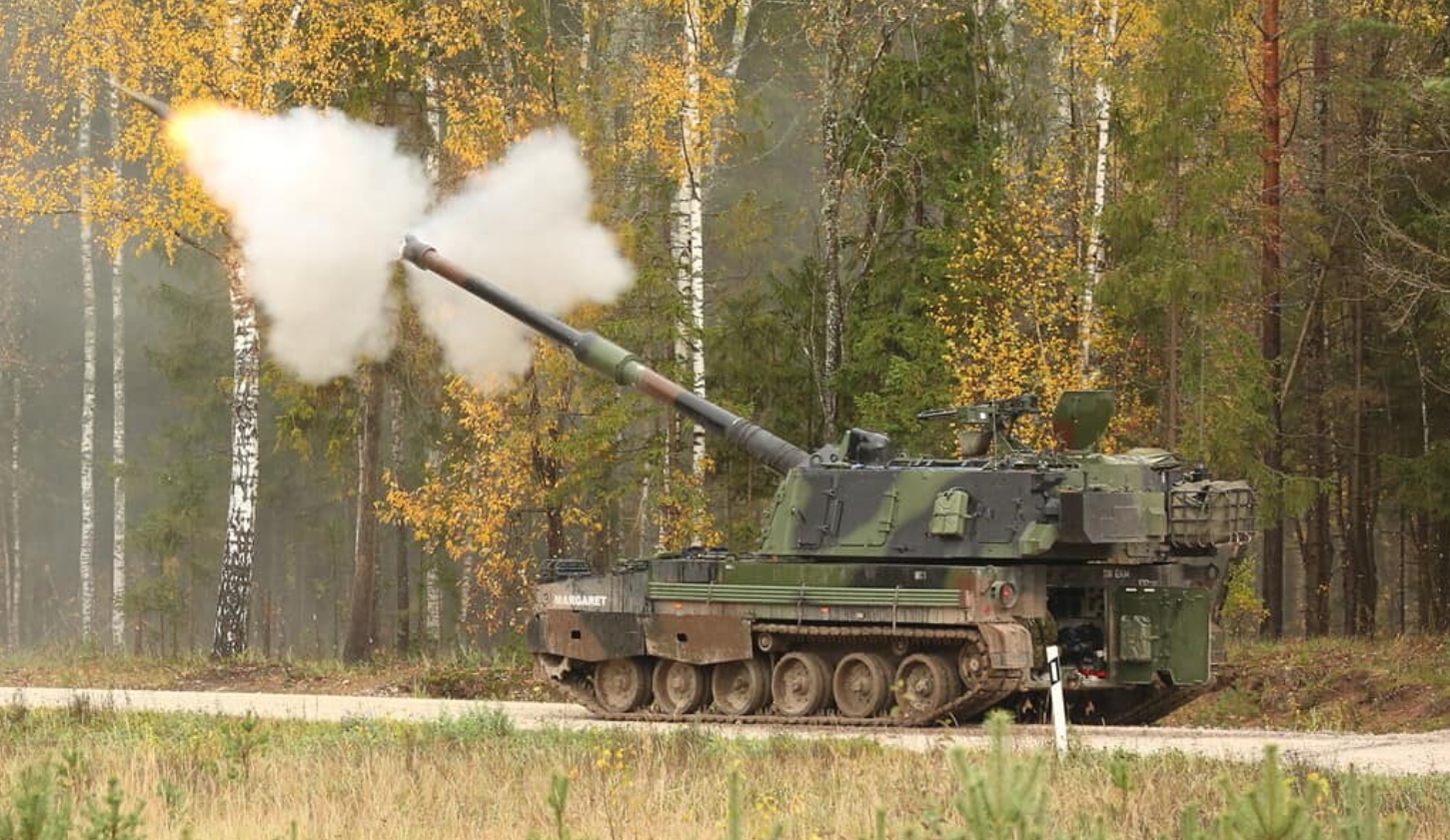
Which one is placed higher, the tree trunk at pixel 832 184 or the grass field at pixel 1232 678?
the tree trunk at pixel 832 184

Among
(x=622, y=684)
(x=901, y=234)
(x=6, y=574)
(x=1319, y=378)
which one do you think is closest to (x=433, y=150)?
(x=901, y=234)

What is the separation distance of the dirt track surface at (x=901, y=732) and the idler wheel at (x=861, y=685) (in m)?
0.63

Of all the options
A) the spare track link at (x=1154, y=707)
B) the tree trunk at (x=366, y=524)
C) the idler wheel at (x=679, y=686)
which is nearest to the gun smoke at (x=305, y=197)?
the tree trunk at (x=366, y=524)

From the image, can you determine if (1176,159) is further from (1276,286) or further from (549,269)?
(549,269)

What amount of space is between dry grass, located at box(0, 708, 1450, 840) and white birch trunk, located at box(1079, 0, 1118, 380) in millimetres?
13098

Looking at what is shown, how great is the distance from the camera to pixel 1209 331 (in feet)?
92.7

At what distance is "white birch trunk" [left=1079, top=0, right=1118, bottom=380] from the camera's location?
27938 millimetres

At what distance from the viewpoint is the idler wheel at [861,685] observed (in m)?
19.6

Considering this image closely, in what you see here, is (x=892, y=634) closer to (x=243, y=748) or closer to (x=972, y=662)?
(x=972, y=662)

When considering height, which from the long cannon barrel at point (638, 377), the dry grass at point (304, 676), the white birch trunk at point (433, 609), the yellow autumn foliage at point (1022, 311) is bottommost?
the dry grass at point (304, 676)

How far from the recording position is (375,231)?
1008 inches

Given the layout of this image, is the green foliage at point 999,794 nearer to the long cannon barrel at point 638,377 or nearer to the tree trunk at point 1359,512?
the long cannon barrel at point 638,377

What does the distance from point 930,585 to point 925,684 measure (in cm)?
90

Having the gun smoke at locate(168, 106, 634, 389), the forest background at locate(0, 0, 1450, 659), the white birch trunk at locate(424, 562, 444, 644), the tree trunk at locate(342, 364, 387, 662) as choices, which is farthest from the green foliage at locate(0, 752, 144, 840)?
the white birch trunk at locate(424, 562, 444, 644)
